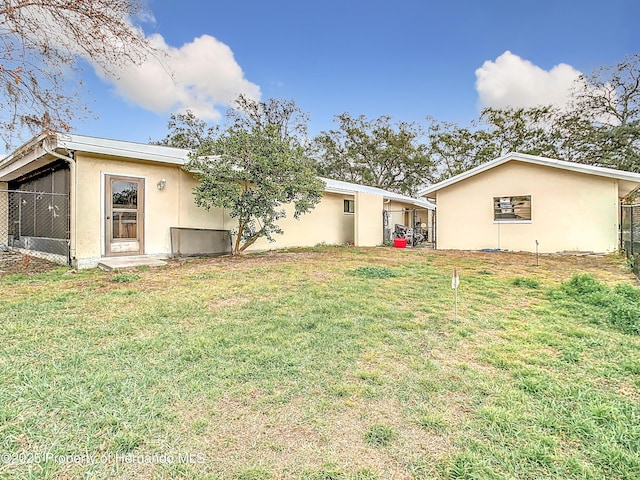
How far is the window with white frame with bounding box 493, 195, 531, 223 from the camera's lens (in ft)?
37.9

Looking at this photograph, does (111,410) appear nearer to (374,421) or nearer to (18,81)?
(374,421)

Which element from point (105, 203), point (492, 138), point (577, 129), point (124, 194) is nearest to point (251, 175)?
point (124, 194)

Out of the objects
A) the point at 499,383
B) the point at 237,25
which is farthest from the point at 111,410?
the point at 237,25

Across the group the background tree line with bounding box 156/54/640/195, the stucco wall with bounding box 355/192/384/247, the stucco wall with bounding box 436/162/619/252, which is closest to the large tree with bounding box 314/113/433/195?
the background tree line with bounding box 156/54/640/195

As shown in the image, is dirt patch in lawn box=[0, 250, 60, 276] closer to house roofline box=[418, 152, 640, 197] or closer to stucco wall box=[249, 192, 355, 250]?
stucco wall box=[249, 192, 355, 250]

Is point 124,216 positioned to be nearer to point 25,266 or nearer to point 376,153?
point 25,266

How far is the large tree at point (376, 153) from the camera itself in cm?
2662

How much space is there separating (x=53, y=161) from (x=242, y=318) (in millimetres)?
7965

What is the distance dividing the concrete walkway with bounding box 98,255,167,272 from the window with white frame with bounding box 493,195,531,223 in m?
11.1

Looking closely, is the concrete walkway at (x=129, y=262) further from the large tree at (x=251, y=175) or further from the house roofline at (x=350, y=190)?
the house roofline at (x=350, y=190)

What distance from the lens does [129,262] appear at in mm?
7383

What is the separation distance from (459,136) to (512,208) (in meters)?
16.2

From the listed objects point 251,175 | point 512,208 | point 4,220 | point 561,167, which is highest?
point 561,167

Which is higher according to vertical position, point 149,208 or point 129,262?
point 149,208
